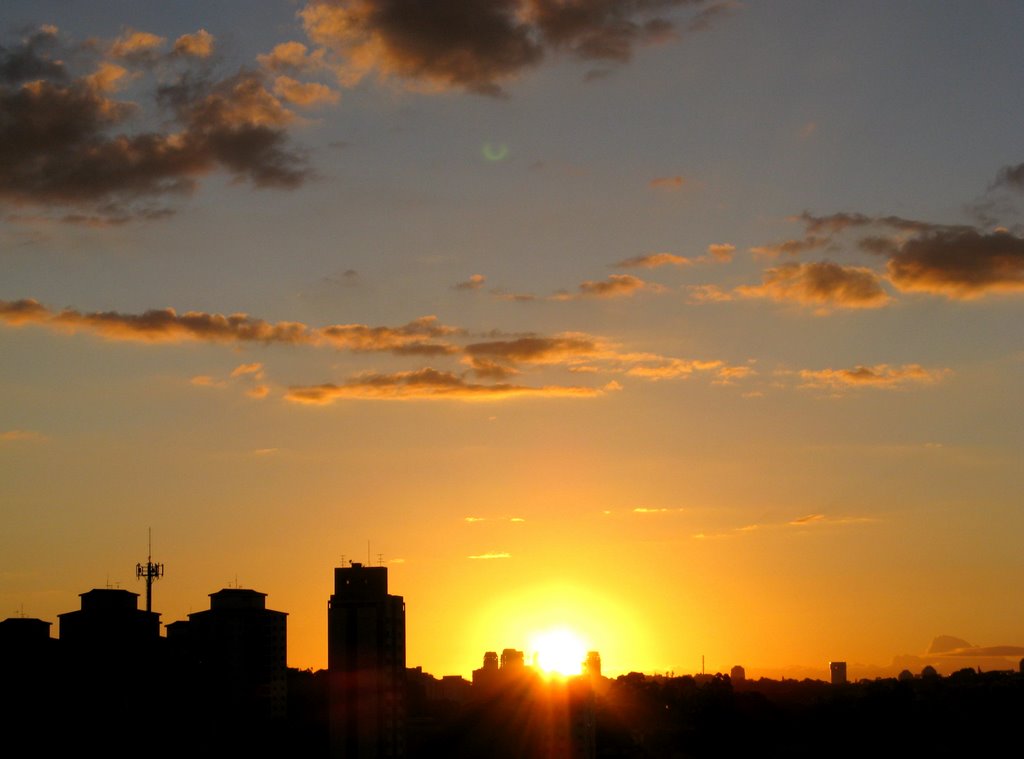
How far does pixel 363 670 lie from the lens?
19338 cm

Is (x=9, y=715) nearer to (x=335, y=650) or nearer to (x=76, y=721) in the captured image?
(x=76, y=721)

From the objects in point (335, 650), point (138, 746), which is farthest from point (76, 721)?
point (335, 650)

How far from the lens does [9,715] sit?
192 metres

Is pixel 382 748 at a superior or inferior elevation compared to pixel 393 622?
inferior

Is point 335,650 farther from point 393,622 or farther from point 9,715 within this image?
point 9,715

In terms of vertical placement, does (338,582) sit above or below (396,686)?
above

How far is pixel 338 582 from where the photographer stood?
19450 centimetres

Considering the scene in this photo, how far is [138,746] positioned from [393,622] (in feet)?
122

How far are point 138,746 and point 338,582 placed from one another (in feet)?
114

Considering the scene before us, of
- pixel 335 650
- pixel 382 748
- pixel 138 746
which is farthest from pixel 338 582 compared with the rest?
pixel 138 746

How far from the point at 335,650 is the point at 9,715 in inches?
1649

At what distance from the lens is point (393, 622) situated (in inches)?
7810

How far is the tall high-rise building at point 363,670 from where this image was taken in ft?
633

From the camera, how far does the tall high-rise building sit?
192875mm
